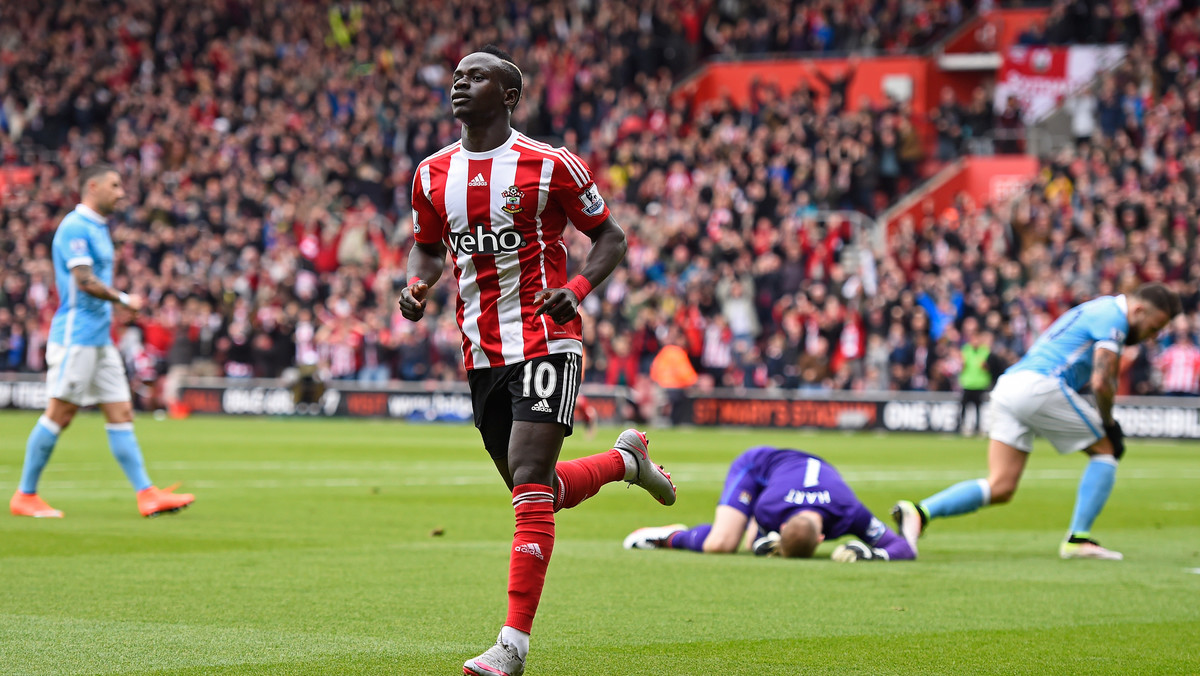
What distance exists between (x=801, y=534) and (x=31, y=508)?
5786mm

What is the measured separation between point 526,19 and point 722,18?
5.14 metres

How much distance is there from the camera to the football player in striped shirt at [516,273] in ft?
19.5

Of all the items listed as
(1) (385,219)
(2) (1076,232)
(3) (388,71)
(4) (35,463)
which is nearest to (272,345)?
(1) (385,219)

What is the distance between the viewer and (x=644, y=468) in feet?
22.2

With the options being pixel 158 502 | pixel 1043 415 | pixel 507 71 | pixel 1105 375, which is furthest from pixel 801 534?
pixel 158 502

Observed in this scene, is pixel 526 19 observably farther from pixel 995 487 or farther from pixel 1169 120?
pixel 995 487

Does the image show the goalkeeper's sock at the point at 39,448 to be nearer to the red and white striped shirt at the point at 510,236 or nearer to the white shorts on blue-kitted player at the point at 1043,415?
the red and white striped shirt at the point at 510,236

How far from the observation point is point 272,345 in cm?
3441

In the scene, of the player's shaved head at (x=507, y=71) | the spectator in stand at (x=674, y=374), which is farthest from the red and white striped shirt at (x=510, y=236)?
the spectator in stand at (x=674, y=374)

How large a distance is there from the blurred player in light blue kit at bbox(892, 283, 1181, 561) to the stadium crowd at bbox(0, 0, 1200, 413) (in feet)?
53.7

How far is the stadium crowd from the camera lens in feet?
94.6

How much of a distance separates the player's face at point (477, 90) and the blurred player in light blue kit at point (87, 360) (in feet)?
19.7

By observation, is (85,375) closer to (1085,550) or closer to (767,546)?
(767,546)

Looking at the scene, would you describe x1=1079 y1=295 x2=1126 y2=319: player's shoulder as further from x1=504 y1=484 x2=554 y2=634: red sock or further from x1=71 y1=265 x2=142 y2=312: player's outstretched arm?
x1=71 y1=265 x2=142 y2=312: player's outstretched arm
